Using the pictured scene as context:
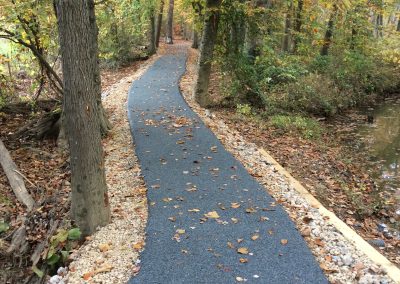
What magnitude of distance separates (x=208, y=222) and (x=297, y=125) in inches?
260

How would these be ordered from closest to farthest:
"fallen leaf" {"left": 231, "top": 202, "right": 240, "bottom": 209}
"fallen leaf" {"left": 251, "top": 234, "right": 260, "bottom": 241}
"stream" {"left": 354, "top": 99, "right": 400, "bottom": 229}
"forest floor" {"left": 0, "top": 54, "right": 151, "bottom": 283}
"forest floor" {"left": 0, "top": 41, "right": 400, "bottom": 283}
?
"forest floor" {"left": 0, "top": 41, "right": 400, "bottom": 283}
"fallen leaf" {"left": 251, "top": 234, "right": 260, "bottom": 241}
"forest floor" {"left": 0, "top": 54, "right": 151, "bottom": 283}
"fallen leaf" {"left": 231, "top": 202, "right": 240, "bottom": 209}
"stream" {"left": 354, "top": 99, "right": 400, "bottom": 229}

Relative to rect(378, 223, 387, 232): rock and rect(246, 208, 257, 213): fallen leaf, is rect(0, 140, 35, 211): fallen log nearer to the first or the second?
rect(246, 208, 257, 213): fallen leaf

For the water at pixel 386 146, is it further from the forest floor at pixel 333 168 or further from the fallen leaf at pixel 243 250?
the fallen leaf at pixel 243 250

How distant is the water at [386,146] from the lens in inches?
332

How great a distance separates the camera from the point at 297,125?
11156 millimetres

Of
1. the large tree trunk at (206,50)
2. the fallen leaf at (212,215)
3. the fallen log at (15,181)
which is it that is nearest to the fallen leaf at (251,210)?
the fallen leaf at (212,215)

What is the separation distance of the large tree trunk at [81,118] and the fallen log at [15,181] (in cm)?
172

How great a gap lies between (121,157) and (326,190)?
169 inches

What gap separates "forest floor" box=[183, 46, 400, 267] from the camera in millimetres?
6637

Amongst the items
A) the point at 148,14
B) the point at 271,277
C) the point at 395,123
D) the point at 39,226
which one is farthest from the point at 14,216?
the point at 148,14

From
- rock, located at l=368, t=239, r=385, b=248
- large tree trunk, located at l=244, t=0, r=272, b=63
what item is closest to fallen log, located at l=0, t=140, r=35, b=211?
rock, located at l=368, t=239, r=385, b=248

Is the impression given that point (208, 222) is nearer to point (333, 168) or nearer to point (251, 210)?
point (251, 210)

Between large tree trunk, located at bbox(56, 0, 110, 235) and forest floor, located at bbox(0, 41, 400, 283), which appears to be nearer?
large tree trunk, located at bbox(56, 0, 110, 235)

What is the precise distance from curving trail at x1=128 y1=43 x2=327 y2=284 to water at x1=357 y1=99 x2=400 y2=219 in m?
3.29
